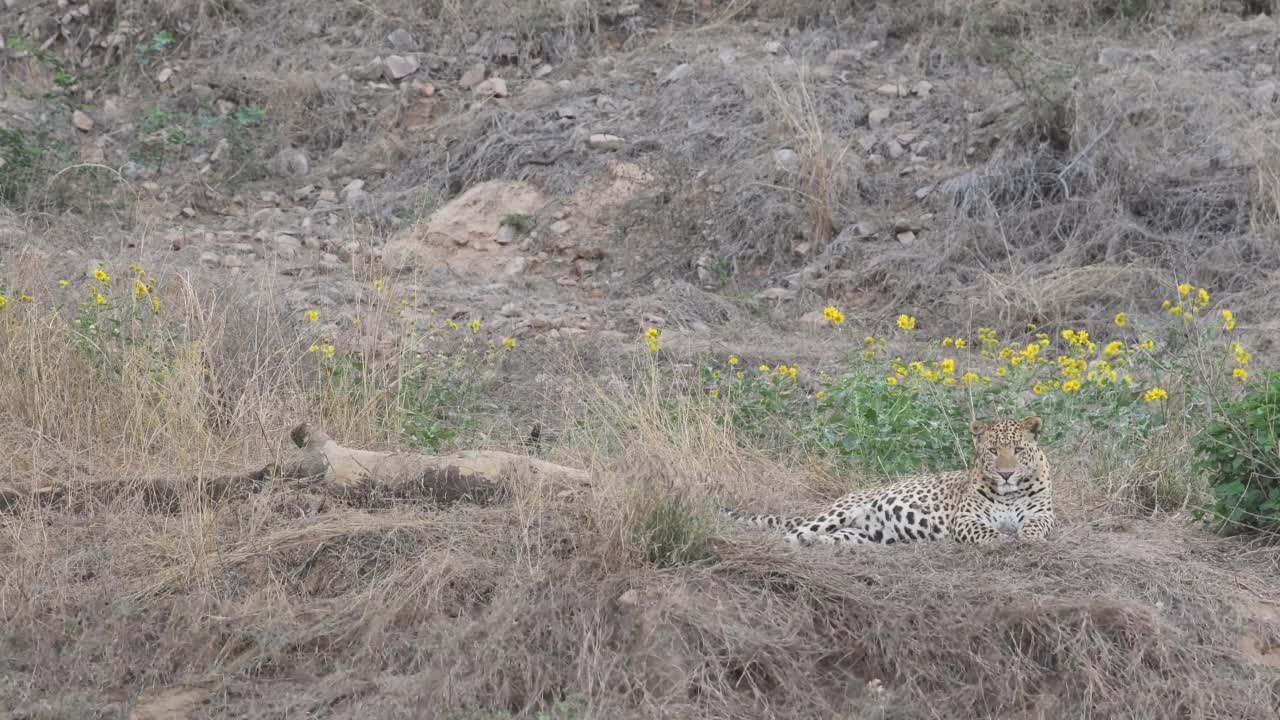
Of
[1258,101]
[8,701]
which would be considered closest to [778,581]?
[8,701]

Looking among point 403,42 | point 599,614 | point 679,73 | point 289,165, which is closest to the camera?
point 599,614

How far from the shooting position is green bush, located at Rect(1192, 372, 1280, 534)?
5.79 metres

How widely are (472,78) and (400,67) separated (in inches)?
30.7

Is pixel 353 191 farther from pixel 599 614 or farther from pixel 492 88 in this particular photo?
pixel 599 614

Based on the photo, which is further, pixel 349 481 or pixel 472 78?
pixel 472 78

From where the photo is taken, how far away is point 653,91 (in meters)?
13.5

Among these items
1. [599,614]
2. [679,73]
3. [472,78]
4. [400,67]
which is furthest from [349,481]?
[400,67]

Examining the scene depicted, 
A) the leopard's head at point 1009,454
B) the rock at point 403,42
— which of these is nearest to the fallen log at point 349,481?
the leopard's head at point 1009,454

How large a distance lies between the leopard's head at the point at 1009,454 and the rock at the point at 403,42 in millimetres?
9849

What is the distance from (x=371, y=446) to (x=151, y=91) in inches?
351

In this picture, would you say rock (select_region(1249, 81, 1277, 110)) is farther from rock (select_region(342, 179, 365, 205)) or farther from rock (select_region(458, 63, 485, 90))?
rock (select_region(342, 179, 365, 205))

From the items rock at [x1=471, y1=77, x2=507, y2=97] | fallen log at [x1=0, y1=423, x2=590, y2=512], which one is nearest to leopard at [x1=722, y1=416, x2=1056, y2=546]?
fallen log at [x1=0, y1=423, x2=590, y2=512]

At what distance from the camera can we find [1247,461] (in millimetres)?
5879

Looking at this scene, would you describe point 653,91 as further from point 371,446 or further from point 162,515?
point 162,515
